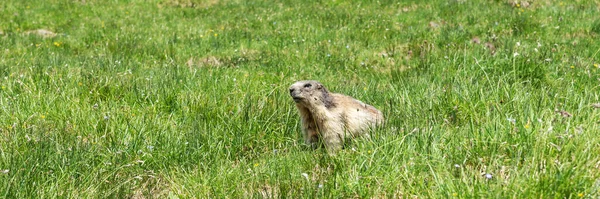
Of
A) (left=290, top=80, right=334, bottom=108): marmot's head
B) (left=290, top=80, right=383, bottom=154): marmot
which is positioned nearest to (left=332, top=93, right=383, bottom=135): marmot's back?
(left=290, top=80, right=383, bottom=154): marmot

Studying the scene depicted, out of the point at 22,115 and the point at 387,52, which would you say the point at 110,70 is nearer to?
the point at 22,115

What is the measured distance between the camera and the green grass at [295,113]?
3948 mm

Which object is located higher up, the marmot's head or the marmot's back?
the marmot's head

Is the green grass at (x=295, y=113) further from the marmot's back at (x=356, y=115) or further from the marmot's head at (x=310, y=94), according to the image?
the marmot's head at (x=310, y=94)

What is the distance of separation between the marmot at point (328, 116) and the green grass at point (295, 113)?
20cm

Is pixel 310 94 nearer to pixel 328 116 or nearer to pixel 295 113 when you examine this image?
pixel 328 116

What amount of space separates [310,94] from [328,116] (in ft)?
0.86

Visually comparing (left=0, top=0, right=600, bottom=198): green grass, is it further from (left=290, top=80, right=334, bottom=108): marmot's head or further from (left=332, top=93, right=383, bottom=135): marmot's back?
(left=290, top=80, right=334, bottom=108): marmot's head

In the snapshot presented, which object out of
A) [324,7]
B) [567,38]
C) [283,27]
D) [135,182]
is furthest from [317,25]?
[135,182]

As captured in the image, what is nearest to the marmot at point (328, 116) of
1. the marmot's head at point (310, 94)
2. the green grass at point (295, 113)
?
the marmot's head at point (310, 94)

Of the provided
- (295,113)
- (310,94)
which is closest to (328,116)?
(310,94)

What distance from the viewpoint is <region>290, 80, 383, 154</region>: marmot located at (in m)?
5.32

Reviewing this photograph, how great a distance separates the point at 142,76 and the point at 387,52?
4.05 m

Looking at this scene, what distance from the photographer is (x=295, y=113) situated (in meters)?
6.17
